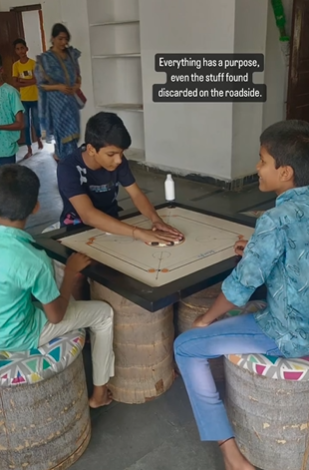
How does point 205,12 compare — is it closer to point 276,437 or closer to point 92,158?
point 92,158

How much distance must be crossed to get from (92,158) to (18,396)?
1078 millimetres

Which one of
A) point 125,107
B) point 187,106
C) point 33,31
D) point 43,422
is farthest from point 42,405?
point 33,31

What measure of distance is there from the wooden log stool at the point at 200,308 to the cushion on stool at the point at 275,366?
49 cm

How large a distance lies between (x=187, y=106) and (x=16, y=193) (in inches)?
145

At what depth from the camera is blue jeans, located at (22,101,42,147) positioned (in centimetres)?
671

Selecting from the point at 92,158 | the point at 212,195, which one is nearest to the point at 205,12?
the point at 212,195

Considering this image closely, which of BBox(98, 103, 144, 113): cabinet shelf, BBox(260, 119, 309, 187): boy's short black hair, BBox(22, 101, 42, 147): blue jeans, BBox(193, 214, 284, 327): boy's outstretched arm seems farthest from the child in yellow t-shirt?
BBox(193, 214, 284, 327): boy's outstretched arm

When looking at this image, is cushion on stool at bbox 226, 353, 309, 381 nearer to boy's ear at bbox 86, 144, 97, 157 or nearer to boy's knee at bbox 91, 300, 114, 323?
boy's knee at bbox 91, 300, 114, 323

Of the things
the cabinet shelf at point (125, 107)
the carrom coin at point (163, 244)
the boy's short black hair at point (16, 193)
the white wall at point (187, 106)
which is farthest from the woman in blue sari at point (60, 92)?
the boy's short black hair at point (16, 193)

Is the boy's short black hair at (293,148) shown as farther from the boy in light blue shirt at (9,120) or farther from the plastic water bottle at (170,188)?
the boy in light blue shirt at (9,120)

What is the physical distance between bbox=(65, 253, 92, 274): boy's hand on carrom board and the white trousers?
0.44 ft

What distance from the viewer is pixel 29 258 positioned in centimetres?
142

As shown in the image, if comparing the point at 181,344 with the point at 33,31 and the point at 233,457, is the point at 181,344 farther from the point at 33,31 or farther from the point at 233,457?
the point at 33,31

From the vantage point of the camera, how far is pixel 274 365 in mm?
1420
